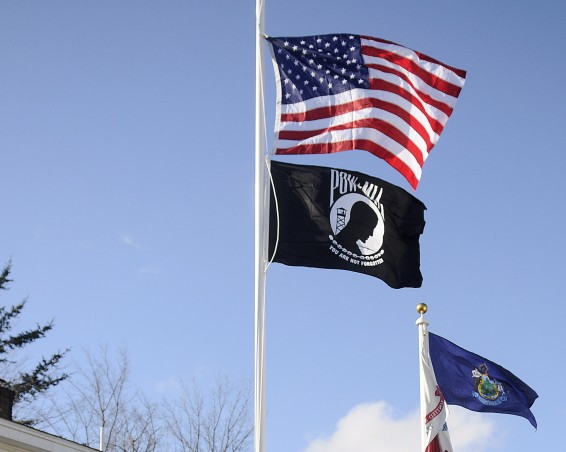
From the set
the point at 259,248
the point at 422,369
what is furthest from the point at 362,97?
the point at 422,369

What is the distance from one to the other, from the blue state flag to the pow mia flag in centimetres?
416

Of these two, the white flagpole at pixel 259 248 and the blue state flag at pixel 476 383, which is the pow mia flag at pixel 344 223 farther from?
the blue state flag at pixel 476 383

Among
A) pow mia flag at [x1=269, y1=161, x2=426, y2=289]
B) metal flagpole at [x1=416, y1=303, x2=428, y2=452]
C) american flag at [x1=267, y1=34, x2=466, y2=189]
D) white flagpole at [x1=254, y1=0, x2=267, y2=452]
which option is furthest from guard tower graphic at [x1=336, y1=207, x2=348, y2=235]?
metal flagpole at [x1=416, y1=303, x2=428, y2=452]

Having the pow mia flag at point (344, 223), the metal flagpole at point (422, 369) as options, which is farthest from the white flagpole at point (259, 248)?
the metal flagpole at point (422, 369)

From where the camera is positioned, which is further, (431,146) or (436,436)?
(436,436)

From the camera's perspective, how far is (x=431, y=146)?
42.7 feet

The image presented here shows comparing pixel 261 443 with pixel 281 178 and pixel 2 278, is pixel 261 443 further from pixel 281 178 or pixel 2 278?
pixel 2 278

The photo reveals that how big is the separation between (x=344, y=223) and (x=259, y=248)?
4.44 ft

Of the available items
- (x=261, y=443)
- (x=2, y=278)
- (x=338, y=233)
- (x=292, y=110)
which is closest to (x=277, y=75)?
(x=292, y=110)

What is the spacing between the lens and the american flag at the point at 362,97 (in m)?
12.2

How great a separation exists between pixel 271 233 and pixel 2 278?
3556 cm

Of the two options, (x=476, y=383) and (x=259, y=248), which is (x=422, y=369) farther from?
(x=259, y=248)

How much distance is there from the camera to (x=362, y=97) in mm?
12695

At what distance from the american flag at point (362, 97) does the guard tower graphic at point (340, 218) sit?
80 cm
